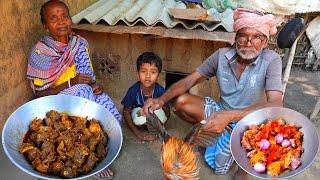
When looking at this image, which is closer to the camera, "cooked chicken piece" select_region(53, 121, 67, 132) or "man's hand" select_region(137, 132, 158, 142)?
"cooked chicken piece" select_region(53, 121, 67, 132)

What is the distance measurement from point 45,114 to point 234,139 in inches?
53.5

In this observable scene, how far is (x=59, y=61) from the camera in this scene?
3234 mm

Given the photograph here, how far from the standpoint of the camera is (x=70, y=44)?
10.9ft

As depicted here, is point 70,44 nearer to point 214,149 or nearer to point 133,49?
point 133,49

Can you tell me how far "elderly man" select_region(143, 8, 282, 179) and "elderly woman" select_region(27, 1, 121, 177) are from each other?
2.37 ft

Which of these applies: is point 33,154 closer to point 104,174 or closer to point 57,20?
point 104,174

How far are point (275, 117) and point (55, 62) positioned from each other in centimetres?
194

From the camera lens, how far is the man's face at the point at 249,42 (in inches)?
112

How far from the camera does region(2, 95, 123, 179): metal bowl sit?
221 cm

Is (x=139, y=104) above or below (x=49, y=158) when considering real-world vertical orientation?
below

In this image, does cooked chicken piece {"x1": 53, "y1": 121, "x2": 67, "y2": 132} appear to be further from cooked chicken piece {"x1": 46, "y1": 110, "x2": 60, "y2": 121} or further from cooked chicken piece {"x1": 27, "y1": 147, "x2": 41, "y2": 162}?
cooked chicken piece {"x1": 27, "y1": 147, "x2": 41, "y2": 162}

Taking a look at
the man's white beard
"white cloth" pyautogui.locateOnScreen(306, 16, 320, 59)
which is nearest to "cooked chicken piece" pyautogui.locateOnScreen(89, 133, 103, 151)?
the man's white beard

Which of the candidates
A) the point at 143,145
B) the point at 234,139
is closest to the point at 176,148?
the point at 234,139

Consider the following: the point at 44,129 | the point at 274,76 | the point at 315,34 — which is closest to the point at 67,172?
the point at 44,129
